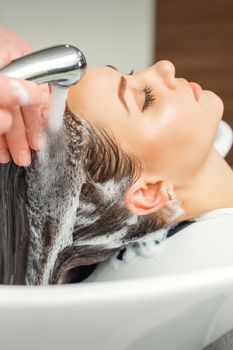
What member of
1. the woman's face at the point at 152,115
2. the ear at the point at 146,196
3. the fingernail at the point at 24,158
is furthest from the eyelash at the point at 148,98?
the fingernail at the point at 24,158

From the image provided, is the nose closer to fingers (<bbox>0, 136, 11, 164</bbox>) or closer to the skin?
the skin

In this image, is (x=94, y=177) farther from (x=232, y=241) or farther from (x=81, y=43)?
(x=81, y=43)

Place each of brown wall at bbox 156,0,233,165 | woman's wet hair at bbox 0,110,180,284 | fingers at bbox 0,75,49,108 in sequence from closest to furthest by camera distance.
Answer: fingers at bbox 0,75,49,108 → woman's wet hair at bbox 0,110,180,284 → brown wall at bbox 156,0,233,165

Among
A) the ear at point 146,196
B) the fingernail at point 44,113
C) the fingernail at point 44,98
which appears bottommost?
the ear at point 146,196

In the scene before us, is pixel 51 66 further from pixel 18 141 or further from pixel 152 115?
pixel 152 115

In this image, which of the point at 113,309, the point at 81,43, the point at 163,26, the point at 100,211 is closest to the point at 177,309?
the point at 113,309

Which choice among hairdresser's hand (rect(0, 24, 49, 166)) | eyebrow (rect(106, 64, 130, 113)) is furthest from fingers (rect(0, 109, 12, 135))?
eyebrow (rect(106, 64, 130, 113))

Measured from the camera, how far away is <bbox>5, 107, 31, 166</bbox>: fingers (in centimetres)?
90

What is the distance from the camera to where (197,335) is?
35.9 inches

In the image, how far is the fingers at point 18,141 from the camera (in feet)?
2.96

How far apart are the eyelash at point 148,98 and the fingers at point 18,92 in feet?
0.89

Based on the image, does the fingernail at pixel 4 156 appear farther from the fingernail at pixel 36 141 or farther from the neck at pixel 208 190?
the neck at pixel 208 190

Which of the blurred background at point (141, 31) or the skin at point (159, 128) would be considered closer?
the skin at point (159, 128)

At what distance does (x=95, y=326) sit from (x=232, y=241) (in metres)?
0.34
